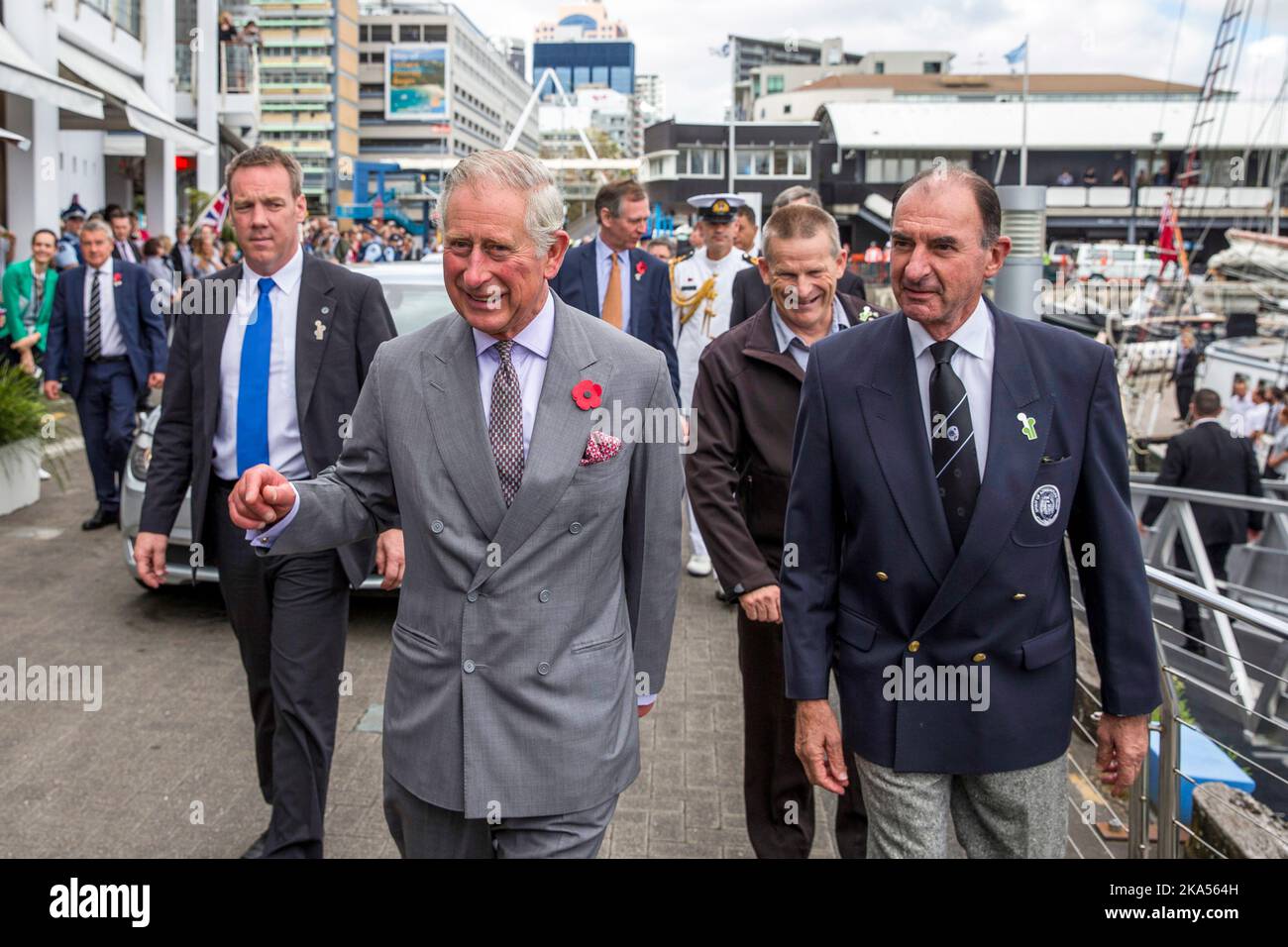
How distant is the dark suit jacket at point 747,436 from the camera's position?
4172 mm

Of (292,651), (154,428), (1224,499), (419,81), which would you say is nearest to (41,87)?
(154,428)

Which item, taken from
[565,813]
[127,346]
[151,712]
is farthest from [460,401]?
[127,346]

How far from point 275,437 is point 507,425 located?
166 cm

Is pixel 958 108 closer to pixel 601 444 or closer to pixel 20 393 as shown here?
pixel 20 393

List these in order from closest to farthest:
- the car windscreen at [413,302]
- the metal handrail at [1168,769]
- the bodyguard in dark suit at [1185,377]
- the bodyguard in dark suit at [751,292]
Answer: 1. the metal handrail at [1168,769]
2. the bodyguard in dark suit at [751,292]
3. the car windscreen at [413,302]
4. the bodyguard in dark suit at [1185,377]

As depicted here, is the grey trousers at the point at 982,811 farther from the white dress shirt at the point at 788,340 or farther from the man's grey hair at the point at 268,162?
the man's grey hair at the point at 268,162

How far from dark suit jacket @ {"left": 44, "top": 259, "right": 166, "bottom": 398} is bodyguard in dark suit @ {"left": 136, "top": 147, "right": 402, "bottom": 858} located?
17.5 ft

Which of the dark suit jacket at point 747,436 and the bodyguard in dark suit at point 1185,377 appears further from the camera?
the bodyguard in dark suit at point 1185,377

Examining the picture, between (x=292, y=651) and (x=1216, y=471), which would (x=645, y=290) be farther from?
(x=1216, y=471)

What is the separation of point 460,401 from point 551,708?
0.69 m

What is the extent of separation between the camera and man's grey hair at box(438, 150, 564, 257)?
8.63 ft

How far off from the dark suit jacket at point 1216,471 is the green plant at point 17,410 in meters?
10.1

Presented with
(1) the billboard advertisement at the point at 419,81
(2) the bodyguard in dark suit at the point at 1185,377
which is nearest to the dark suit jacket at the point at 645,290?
(2) the bodyguard in dark suit at the point at 1185,377

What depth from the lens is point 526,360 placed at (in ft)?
9.26
